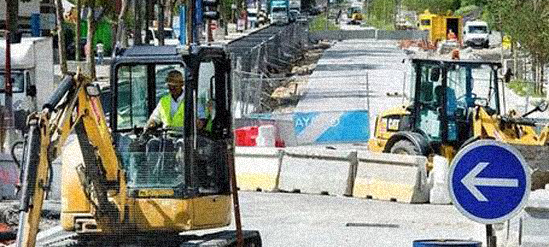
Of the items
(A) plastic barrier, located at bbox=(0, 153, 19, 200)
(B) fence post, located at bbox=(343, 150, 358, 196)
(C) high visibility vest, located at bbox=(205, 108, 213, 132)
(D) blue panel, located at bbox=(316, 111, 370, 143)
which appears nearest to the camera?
(C) high visibility vest, located at bbox=(205, 108, 213, 132)

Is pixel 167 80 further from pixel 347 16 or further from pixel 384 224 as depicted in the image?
pixel 347 16

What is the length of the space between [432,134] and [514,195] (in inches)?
648

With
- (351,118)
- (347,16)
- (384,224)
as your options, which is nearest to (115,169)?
(384,224)

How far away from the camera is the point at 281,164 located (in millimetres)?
27391

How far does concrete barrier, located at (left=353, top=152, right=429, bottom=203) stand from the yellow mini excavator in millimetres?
1652

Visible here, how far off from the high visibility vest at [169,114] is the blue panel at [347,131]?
19581mm

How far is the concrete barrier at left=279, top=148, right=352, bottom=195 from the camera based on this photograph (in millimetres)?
26688

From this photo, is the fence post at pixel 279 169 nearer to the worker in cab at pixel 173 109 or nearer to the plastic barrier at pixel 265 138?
the plastic barrier at pixel 265 138

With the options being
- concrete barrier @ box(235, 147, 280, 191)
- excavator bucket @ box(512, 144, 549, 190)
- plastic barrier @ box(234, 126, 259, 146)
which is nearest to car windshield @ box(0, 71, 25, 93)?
plastic barrier @ box(234, 126, 259, 146)

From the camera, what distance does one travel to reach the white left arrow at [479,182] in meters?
12.0

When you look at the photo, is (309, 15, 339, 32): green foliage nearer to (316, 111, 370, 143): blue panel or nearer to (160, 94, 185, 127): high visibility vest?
(316, 111, 370, 143): blue panel

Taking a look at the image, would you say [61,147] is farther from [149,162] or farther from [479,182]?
[479,182]

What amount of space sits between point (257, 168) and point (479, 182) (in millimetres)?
15618

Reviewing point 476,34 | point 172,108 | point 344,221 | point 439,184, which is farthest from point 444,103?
point 476,34
